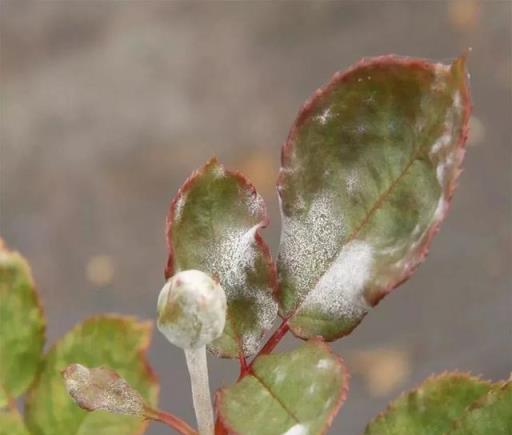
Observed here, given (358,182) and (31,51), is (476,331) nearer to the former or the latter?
(31,51)

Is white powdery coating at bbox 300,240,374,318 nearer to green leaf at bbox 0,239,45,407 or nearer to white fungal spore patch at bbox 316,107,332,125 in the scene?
white fungal spore patch at bbox 316,107,332,125

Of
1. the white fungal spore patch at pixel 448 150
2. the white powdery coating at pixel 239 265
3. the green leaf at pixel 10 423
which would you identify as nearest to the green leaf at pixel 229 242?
the white powdery coating at pixel 239 265

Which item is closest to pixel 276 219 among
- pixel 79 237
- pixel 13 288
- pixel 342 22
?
pixel 79 237

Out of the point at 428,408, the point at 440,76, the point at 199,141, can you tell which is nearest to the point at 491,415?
the point at 428,408

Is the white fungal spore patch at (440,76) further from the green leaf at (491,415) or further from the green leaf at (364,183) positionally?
the green leaf at (491,415)

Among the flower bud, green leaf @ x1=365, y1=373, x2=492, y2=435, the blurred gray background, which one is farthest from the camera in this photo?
the blurred gray background

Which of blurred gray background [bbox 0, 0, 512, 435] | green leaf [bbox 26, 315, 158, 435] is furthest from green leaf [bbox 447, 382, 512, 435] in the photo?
blurred gray background [bbox 0, 0, 512, 435]
